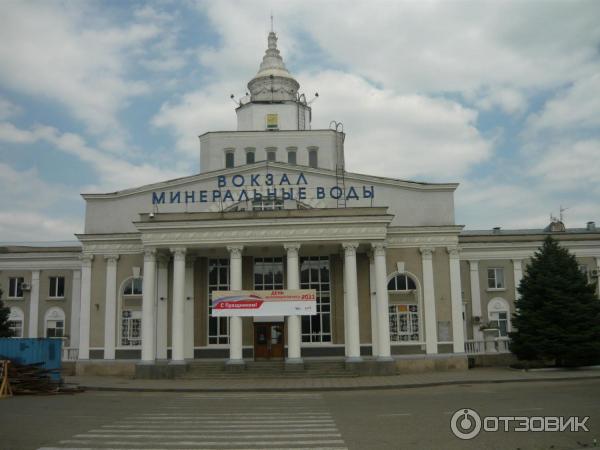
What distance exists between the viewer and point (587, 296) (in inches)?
1292

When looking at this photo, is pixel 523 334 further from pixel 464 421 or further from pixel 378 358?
pixel 464 421

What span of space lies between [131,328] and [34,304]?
425 inches

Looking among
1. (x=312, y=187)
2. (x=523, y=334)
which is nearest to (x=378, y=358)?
(x=523, y=334)

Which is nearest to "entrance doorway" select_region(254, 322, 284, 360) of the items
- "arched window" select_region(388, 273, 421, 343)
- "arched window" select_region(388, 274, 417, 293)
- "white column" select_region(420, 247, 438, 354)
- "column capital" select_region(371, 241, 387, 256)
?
"arched window" select_region(388, 273, 421, 343)

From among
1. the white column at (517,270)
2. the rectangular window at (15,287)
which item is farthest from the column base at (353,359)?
the rectangular window at (15,287)

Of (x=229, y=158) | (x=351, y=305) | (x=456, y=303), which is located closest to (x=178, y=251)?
(x=351, y=305)

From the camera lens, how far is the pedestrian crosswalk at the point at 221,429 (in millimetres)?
12914

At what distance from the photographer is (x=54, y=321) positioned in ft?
139

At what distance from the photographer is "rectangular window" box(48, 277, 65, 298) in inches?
1683

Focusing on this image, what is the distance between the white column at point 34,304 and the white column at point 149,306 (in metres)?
13.3

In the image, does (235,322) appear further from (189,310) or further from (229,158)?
(229,158)

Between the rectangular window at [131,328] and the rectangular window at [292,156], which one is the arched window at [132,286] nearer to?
the rectangular window at [131,328]

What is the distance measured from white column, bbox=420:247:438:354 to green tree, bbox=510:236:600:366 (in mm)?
4485

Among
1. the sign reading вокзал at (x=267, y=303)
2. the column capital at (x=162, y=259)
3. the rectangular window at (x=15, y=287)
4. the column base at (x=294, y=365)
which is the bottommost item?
the column base at (x=294, y=365)
